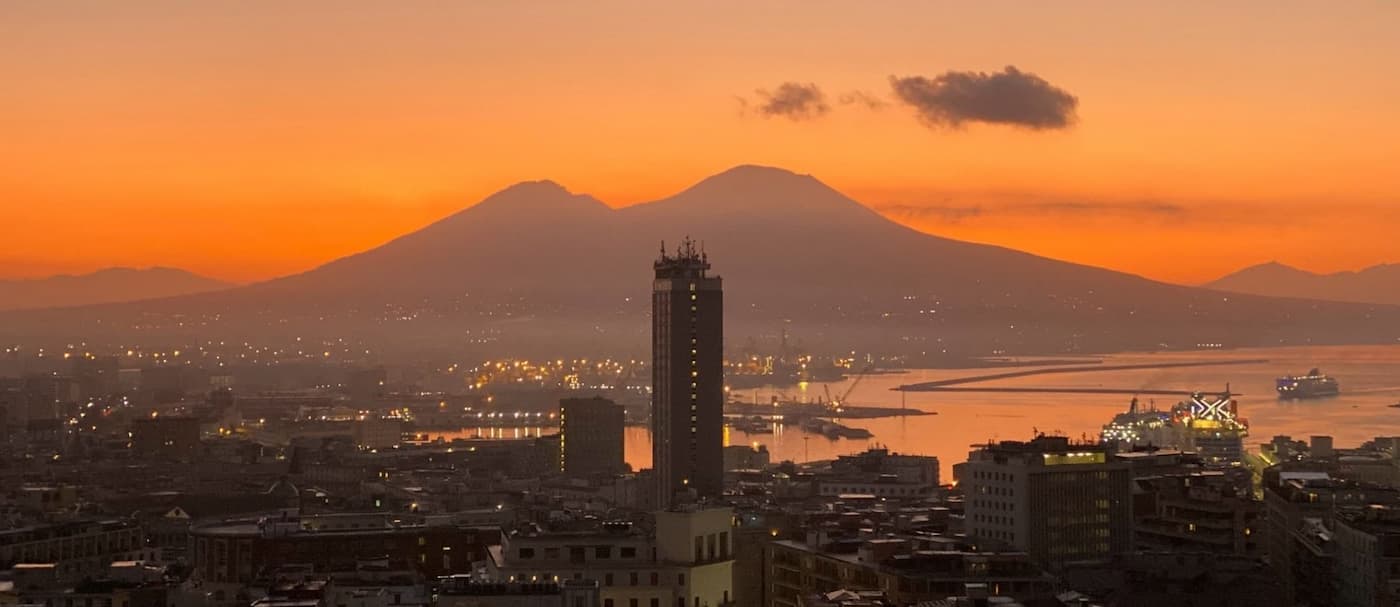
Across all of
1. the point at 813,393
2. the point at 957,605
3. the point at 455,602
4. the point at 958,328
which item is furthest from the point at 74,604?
the point at 958,328

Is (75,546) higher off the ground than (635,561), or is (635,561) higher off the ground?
(635,561)

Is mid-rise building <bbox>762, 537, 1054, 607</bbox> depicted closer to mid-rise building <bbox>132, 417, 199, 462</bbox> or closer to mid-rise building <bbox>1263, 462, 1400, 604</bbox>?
mid-rise building <bbox>1263, 462, 1400, 604</bbox>

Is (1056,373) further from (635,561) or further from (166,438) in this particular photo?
(635,561)

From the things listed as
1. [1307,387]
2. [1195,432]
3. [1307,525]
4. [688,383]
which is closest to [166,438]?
[688,383]

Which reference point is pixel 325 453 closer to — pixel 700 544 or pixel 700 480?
pixel 700 480

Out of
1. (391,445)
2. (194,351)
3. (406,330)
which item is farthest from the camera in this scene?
(406,330)

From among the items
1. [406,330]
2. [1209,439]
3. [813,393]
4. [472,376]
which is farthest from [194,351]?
[1209,439]

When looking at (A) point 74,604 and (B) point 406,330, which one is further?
(B) point 406,330

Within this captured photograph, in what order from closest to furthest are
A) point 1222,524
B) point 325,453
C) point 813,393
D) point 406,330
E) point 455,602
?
point 455,602 < point 1222,524 < point 325,453 < point 813,393 < point 406,330

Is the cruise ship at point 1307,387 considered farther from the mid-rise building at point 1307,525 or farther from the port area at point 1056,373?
the mid-rise building at point 1307,525
